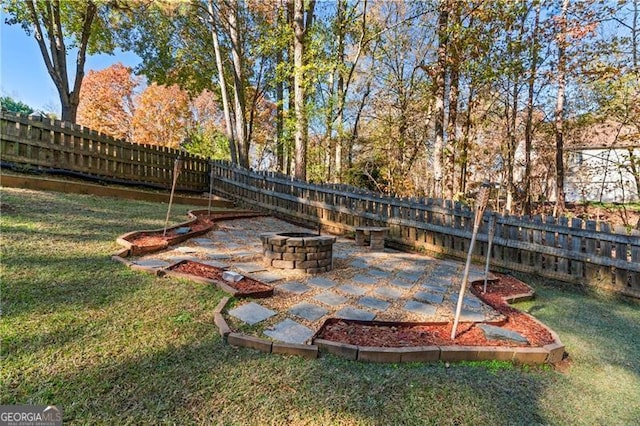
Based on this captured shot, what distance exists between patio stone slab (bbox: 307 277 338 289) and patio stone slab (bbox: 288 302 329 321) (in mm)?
569

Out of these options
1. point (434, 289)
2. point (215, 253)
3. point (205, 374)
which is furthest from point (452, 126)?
point (205, 374)

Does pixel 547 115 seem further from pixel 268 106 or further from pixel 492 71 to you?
pixel 268 106

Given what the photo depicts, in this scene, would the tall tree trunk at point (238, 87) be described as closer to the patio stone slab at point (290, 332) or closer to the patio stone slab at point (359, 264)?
the patio stone slab at point (359, 264)

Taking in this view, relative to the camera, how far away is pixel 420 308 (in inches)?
121

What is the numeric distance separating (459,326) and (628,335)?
1834 mm

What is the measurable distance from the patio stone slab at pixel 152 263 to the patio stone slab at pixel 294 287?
4.50 feet

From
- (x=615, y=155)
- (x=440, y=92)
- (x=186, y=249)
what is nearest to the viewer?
(x=186, y=249)

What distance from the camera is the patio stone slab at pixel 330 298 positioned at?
304cm

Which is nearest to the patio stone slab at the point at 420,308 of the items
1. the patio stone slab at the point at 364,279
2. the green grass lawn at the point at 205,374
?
the patio stone slab at the point at 364,279

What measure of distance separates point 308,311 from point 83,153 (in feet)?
23.1

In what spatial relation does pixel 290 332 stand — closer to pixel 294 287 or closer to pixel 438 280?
pixel 294 287

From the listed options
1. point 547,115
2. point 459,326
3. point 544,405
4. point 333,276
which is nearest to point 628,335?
point 459,326

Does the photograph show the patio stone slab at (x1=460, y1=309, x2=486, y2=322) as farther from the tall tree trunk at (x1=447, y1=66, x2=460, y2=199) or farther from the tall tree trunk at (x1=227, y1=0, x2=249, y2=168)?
the tall tree trunk at (x1=227, y1=0, x2=249, y2=168)

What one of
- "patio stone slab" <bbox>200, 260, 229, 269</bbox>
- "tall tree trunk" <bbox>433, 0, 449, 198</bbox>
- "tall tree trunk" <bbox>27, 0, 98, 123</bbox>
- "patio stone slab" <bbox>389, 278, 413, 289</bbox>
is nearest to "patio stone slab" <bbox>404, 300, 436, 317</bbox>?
"patio stone slab" <bbox>389, 278, 413, 289</bbox>
